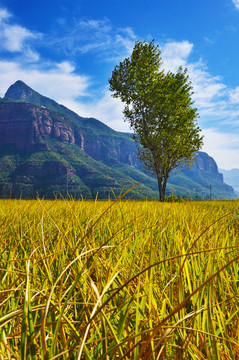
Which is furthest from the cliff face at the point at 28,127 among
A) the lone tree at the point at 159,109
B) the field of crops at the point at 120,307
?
the field of crops at the point at 120,307

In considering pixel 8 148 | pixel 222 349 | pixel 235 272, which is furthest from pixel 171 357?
pixel 8 148

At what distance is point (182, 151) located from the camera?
67.9ft

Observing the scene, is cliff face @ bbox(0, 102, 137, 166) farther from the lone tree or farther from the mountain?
the lone tree

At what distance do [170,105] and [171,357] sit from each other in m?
21.7

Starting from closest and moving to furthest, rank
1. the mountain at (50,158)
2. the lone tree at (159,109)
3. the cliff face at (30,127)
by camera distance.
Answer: the lone tree at (159,109) → the mountain at (50,158) → the cliff face at (30,127)

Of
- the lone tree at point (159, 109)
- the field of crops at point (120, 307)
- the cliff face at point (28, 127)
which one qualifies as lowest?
the field of crops at point (120, 307)

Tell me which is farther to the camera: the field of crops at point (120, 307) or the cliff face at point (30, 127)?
the cliff face at point (30, 127)

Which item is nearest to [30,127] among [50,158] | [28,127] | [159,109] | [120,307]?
[28,127]

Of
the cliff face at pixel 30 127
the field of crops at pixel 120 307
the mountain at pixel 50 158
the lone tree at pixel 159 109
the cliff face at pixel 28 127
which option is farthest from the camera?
the cliff face at pixel 30 127

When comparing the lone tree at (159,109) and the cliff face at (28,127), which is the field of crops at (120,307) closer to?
the lone tree at (159,109)

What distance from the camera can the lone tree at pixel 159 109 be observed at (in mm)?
20703

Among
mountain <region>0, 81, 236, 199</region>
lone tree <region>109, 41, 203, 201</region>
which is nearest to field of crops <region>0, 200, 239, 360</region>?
lone tree <region>109, 41, 203, 201</region>

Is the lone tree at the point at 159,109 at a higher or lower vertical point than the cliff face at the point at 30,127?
lower

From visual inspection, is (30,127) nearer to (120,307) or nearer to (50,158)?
(50,158)
